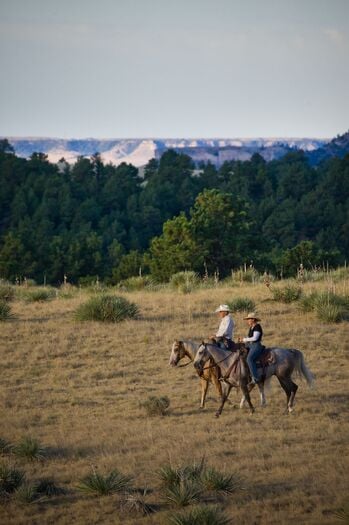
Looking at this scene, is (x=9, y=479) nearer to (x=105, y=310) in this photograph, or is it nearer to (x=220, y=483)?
(x=220, y=483)

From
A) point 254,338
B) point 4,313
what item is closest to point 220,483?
point 254,338

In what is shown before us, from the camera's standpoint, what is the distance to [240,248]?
5225cm

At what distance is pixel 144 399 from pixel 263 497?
5.98 m

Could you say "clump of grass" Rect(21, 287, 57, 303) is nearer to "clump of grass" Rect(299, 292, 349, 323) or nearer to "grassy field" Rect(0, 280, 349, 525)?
"grassy field" Rect(0, 280, 349, 525)

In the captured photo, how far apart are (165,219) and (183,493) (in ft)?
282

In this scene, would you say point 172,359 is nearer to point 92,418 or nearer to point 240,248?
point 92,418

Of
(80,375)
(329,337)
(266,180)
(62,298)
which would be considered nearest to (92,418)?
(80,375)

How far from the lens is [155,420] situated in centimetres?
1528

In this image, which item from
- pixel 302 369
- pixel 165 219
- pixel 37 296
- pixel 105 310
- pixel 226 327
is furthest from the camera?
pixel 165 219

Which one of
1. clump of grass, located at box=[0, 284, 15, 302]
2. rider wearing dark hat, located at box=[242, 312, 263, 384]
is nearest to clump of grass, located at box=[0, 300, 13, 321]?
clump of grass, located at box=[0, 284, 15, 302]

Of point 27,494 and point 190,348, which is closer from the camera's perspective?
point 27,494

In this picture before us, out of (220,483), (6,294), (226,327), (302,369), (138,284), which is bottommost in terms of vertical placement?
(138,284)

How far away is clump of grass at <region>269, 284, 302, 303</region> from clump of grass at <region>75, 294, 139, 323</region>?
16.6 ft

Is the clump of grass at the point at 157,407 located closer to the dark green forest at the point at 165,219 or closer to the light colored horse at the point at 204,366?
the light colored horse at the point at 204,366
